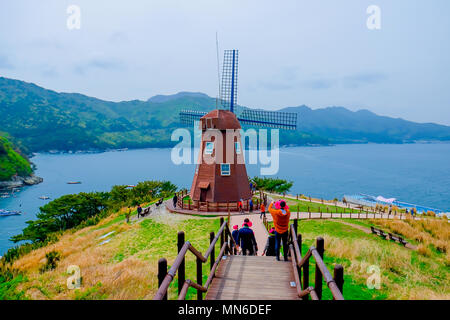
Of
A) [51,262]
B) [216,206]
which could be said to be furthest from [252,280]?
[216,206]

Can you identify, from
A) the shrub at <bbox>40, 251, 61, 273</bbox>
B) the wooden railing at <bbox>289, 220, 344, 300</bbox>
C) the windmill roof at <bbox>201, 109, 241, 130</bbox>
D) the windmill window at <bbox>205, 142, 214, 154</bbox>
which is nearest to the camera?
the wooden railing at <bbox>289, 220, 344, 300</bbox>

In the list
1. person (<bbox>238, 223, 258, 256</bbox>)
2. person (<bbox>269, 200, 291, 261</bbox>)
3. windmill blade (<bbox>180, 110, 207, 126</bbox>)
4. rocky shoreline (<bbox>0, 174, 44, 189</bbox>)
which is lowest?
rocky shoreline (<bbox>0, 174, 44, 189</bbox>)

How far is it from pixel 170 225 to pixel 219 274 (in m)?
13.6

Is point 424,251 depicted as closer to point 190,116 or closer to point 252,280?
point 252,280

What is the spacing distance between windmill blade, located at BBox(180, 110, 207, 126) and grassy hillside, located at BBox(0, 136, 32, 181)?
8148 centimetres

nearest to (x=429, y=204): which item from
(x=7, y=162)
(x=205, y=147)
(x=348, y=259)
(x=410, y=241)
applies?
(x=410, y=241)

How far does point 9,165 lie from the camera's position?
86188 millimetres

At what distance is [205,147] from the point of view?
22.7 meters

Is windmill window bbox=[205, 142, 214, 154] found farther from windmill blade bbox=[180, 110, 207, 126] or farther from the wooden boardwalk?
the wooden boardwalk

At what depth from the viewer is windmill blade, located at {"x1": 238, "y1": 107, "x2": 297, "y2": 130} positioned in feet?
84.8

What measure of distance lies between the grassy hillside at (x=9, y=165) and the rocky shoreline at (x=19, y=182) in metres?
1.38

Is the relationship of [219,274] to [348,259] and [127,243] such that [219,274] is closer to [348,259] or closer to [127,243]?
[348,259]

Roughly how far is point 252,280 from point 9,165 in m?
106
